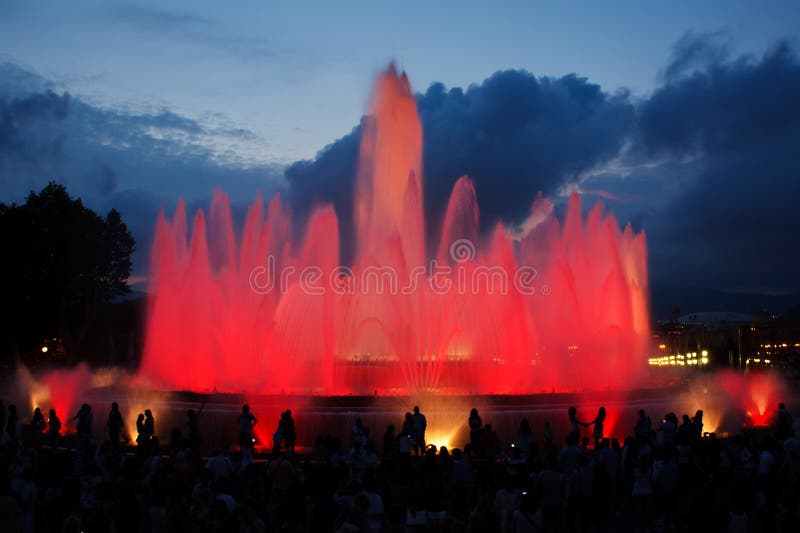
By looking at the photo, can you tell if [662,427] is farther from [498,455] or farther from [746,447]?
[498,455]

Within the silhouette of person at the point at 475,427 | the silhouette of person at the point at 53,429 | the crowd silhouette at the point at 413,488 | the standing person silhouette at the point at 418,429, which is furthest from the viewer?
the silhouette of person at the point at 53,429

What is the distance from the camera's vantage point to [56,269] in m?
51.3

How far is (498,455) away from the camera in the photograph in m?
14.4

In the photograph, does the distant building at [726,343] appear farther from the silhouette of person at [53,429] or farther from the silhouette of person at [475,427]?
the silhouette of person at [53,429]

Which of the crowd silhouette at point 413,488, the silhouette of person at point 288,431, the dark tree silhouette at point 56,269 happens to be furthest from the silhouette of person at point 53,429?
the dark tree silhouette at point 56,269

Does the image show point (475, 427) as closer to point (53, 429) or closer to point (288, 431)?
point (288, 431)

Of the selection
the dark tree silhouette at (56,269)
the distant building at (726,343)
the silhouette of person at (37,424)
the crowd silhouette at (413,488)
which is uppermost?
the dark tree silhouette at (56,269)

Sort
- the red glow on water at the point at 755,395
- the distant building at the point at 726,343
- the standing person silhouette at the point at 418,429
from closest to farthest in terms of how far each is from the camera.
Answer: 1. the standing person silhouette at the point at 418,429
2. the red glow on water at the point at 755,395
3. the distant building at the point at 726,343

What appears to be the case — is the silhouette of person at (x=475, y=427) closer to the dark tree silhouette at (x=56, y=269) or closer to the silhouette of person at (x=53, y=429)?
the silhouette of person at (x=53, y=429)

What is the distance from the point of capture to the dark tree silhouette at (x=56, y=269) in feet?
146

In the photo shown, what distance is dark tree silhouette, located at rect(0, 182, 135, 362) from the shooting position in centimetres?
4450

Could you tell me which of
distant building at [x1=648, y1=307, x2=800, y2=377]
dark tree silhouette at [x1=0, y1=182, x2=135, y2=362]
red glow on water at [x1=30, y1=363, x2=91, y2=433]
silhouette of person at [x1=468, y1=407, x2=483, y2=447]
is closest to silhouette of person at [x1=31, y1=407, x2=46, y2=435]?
red glow on water at [x1=30, y1=363, x2=91, y2=433]

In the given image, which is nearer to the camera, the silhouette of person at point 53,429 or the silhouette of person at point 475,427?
the silhouette of person at point 475,427

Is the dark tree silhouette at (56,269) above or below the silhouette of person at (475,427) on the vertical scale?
above
